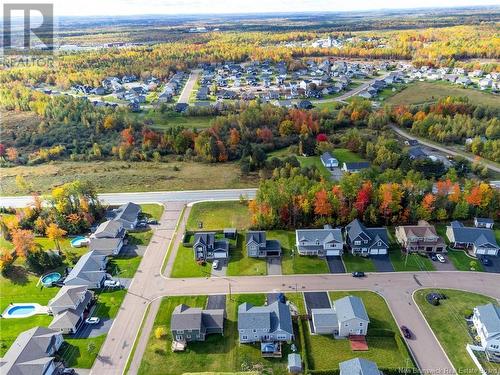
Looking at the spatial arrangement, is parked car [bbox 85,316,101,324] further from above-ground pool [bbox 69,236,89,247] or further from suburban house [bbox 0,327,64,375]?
above-ground pool [bbox 69,236,89,247]

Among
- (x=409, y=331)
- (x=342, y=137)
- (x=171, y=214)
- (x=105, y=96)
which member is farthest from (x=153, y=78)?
(x=409, y=331)

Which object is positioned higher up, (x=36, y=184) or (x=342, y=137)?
(x=342, y=137)

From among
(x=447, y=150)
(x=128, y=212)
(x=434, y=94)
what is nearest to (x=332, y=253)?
(x=128, y=212)

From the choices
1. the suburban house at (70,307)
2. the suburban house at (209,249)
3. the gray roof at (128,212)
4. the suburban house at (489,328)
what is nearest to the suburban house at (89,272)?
the suburban house at (70,307)

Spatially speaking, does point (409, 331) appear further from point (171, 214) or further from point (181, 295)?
point (171, 214)

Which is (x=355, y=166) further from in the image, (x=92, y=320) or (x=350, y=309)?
(x=92, y=320)

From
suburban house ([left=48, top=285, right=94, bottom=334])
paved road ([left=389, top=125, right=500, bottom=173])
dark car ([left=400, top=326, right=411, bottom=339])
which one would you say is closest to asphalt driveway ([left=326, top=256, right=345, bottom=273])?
dark car ([left=400, top=326, right=411, bottom=339])

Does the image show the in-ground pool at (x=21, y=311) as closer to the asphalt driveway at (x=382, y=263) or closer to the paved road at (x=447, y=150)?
the asphalt driveway at (x=382, y=263)
